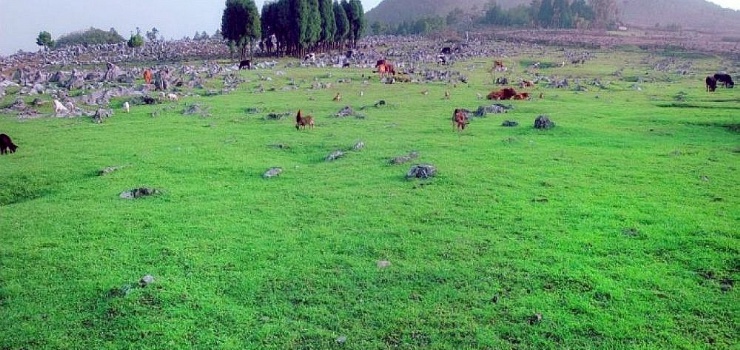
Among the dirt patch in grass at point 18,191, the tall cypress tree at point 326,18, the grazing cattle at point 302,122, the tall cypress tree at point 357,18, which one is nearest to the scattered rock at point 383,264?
the dirt patch in grass at point 18,191

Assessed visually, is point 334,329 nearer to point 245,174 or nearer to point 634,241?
point 634,241

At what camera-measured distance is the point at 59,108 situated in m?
25.8

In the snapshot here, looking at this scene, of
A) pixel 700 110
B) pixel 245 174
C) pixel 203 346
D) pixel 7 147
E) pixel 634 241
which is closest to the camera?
pixel 203 346

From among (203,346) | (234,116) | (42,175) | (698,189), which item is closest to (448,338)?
(203,346)

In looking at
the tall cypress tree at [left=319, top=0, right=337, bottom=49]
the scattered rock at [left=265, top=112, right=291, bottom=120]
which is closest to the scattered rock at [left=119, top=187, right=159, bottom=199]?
the scattered rock at [left=265, top=112, right=291, bottom=120]

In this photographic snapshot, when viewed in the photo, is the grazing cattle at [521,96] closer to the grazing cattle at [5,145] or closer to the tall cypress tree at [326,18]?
the grazing cattle at [5,145]

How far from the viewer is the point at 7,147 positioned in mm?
18141

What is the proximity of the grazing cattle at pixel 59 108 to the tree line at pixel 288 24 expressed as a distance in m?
37.1

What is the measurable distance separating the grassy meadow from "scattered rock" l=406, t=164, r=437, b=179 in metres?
0.34

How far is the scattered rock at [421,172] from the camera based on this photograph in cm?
1440

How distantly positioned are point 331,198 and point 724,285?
7.95 m

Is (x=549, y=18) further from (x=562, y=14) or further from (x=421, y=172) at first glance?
(x=421, y=172)

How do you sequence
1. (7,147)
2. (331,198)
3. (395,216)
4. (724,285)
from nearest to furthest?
(724,285), (395,216), (331,198), (7,147)

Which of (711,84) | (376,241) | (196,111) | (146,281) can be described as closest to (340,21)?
(711,84)
